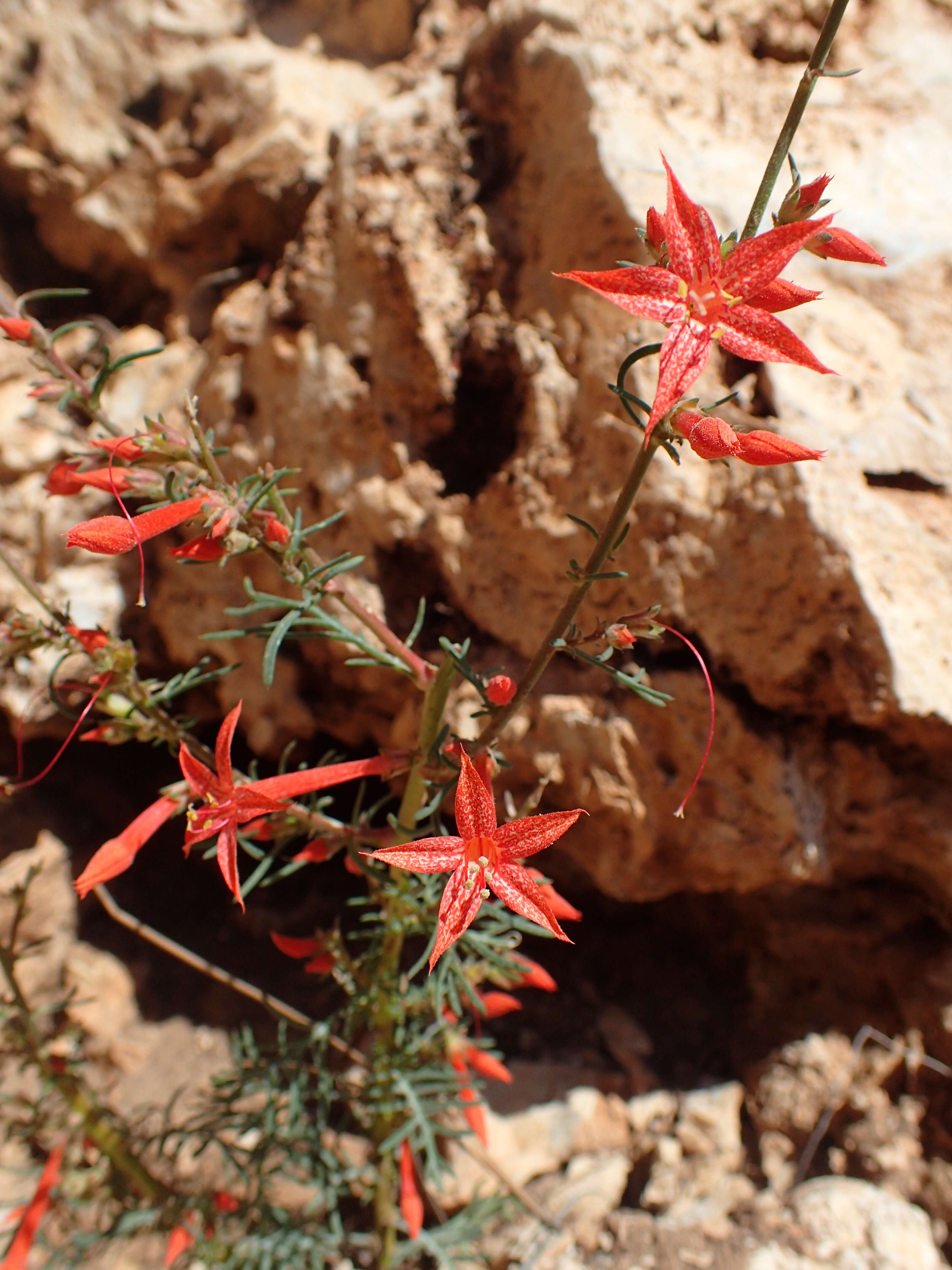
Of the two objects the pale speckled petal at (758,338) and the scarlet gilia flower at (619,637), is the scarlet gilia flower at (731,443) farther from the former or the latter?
the scarlet gilia flower at (619,637)

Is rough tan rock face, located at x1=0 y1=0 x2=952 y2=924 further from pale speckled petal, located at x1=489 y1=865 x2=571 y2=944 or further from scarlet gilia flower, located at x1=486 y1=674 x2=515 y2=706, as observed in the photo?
pale speckled petal, located at x1=489 y1=865 x2=571 y2=944

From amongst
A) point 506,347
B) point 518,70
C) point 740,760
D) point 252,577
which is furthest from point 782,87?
point 252,577

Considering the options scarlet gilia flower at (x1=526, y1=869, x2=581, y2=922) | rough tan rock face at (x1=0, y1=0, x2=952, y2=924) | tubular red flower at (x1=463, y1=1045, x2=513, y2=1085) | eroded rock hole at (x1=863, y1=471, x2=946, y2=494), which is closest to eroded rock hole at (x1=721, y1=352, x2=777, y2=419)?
rough tan rock face at (x1=0, y1=0, x2=952, y2=924)

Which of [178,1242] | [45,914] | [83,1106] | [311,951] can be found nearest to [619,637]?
[311,951]

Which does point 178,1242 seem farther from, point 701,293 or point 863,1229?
point 701,293

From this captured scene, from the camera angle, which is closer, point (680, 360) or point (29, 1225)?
point (680, 360)

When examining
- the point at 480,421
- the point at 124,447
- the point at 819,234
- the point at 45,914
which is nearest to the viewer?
the point at 819,234

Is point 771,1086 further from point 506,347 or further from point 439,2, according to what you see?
point 439,2
